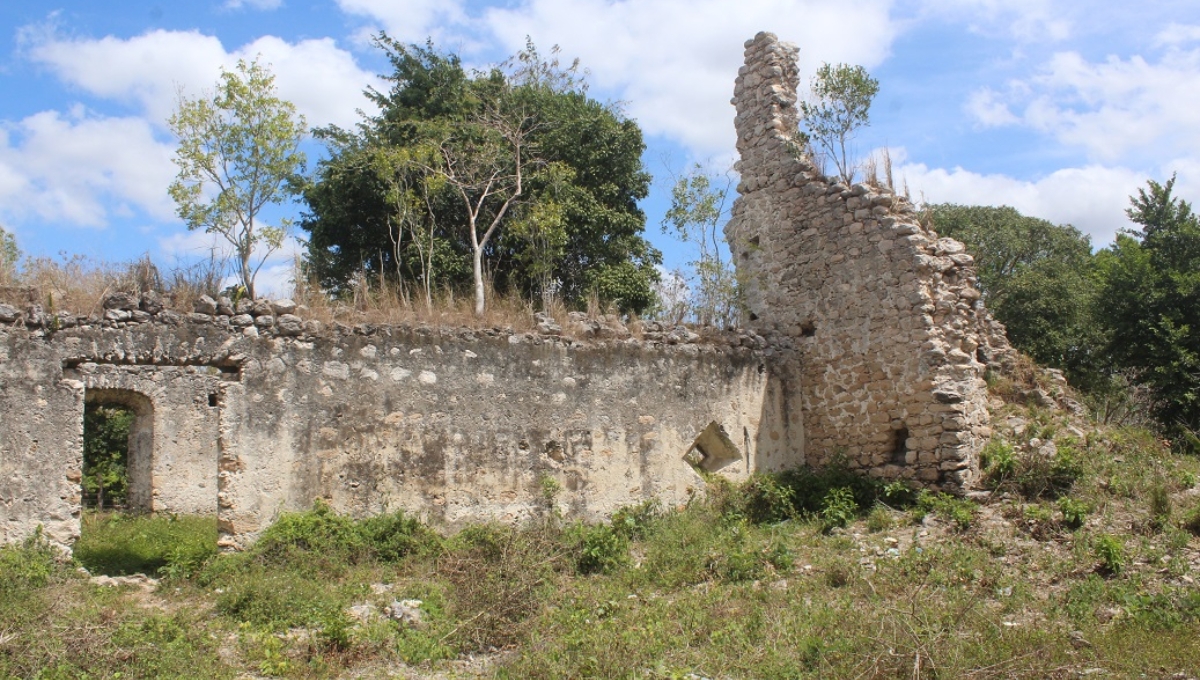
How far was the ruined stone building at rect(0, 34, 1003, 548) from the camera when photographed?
8125mm

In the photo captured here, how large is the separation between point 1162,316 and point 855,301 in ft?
17.5

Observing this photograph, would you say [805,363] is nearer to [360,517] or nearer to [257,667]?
[360,517]

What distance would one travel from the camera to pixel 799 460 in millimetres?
11539

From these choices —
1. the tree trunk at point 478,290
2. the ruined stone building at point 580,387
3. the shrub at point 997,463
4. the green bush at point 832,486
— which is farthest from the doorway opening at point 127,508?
the shrub at point 997,463

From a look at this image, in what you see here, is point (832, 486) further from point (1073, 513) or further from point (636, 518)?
point (1073, 513)

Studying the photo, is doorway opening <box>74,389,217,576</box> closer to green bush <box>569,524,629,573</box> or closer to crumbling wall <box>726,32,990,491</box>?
green bush <box>569,524,629,573</box>

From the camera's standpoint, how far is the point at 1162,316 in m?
13.0

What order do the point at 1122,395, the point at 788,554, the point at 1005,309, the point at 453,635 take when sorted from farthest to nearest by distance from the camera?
the point at 1005,309 < the point at 1122,395 < the point at 788,554 < the point at 453,635

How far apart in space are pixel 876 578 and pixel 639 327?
4.26m

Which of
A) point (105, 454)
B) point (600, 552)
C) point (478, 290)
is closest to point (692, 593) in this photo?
point (600, 552)

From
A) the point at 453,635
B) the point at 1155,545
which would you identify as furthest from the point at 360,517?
the point at 1155,545

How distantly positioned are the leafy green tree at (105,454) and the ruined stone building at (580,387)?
1073 millimetres

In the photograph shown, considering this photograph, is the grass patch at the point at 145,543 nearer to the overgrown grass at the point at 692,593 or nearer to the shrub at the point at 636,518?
the overgrown grass at the point at 692,593

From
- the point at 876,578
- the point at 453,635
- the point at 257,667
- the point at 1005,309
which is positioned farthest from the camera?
the point at 1005,309
